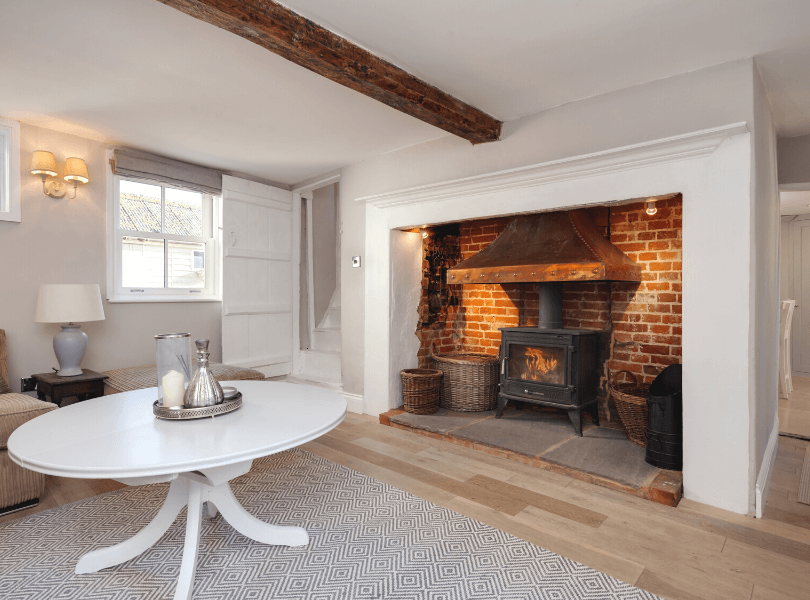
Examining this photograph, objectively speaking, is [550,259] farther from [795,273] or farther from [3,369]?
[795,273]

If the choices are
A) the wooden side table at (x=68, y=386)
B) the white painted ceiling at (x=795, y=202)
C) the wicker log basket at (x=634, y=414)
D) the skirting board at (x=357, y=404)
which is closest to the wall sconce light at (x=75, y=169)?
the wooden side table at (x=68, y=386)

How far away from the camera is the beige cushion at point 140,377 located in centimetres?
305

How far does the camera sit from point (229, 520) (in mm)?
1906

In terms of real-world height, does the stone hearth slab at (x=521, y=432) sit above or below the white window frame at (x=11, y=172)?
below

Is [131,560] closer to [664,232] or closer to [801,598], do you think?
[801,598]

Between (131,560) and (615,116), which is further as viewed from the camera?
(615,116)

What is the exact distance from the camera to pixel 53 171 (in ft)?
10.9

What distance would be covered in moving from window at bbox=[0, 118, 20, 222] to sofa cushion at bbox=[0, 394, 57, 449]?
1.52 m

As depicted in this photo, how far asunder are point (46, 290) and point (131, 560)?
2.08 meters

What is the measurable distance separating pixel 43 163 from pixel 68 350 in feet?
4.36

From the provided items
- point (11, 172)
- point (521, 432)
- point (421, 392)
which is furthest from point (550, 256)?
point (11, 172)

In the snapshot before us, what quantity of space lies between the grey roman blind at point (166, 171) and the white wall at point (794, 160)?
4594 mm

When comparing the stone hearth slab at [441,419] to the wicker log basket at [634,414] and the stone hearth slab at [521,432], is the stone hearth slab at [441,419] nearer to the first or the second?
the stone hearth slab at [521,432]

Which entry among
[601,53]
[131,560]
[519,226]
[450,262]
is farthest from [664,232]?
[131,560]
